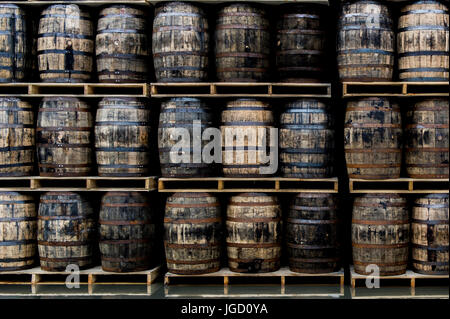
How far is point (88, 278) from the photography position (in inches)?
257

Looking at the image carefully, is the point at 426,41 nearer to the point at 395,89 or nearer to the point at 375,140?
the point at 395,89

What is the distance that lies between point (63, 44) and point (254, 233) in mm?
3305

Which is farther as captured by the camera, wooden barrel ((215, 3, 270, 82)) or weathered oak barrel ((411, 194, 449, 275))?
wooden barrel ((215, 3, 270, 82))

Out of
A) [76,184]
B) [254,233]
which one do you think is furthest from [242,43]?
[76,184]

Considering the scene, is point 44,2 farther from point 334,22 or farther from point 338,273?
point 338,273

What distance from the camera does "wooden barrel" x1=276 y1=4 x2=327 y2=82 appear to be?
6.69m

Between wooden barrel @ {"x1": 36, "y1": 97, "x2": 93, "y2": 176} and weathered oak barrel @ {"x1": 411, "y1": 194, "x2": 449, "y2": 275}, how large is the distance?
4099 millimetres

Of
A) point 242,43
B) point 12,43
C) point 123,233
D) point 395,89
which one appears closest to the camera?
point 123,233

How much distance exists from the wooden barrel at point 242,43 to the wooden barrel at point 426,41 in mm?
1712

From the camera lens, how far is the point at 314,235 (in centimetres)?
643

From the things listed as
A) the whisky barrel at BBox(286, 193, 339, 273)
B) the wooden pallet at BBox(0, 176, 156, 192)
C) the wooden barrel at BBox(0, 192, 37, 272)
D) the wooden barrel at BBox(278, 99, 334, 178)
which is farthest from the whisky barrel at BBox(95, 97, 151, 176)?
the whisky barrel at BBox(286, 193, 339, 273)

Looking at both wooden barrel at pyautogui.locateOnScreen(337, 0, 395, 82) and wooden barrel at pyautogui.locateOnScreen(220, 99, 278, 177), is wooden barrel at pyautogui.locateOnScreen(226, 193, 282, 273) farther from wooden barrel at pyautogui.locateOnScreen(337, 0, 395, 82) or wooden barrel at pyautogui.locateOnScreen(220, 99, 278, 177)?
wooden barrel at pyautogui.locateOnScreen(337, 0, 395, 82)
